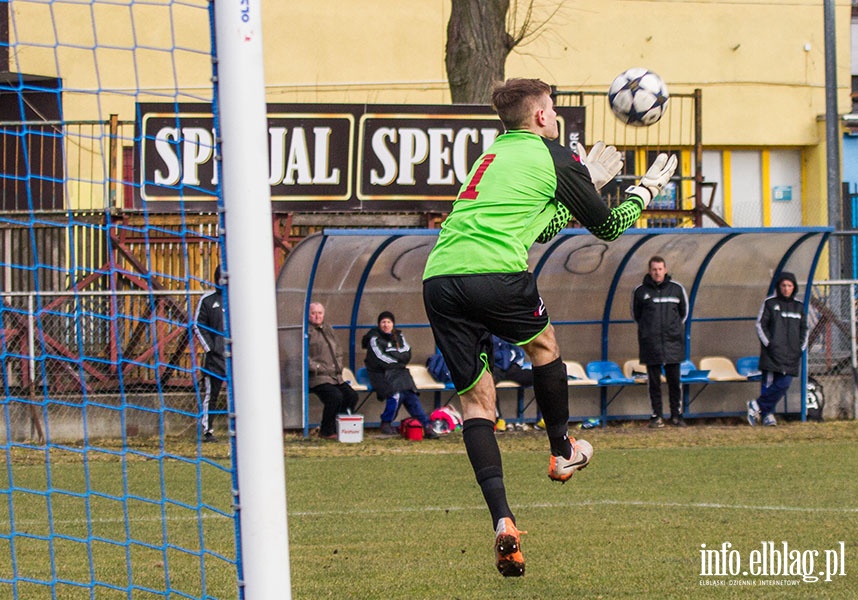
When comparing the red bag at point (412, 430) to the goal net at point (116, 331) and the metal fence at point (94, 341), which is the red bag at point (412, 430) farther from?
the metal fence at point (94, 341)

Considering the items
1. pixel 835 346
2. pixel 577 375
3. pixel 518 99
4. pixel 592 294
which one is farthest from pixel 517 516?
pixel 835 346

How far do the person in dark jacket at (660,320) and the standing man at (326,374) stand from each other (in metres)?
3.43

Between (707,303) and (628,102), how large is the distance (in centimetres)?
A: 740

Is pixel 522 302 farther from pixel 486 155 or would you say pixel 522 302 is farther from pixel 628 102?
pixel 628 102

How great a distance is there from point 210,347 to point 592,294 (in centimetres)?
689

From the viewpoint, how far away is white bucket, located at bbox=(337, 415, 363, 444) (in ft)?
45.2

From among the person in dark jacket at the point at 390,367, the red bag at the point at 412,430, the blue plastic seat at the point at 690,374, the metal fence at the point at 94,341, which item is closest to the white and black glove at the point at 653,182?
the metal fence at the point at 94,341

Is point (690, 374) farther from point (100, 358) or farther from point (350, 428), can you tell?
point (100, 358)

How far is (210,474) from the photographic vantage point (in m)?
11.1

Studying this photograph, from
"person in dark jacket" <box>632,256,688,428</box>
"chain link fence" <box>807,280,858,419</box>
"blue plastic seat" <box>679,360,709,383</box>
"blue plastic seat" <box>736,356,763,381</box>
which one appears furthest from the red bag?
"chain link fence" <box>807,280,858,419</box>

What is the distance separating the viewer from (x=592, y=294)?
15.8 m

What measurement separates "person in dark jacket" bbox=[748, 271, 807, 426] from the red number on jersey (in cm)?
1029

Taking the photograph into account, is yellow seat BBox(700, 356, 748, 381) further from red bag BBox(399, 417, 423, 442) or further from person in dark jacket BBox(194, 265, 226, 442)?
person in dark jacket BBox(194, 265, 226, 442)

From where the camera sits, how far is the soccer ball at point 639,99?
9102mm
